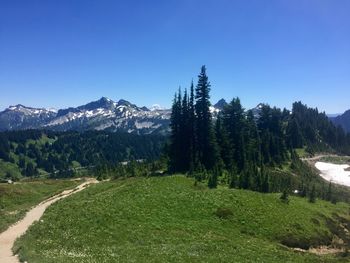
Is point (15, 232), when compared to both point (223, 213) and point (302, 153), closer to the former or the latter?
point (223, 213)

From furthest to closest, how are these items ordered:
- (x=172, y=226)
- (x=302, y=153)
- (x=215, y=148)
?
1. (x=302, y=153)
2. (x=215, y=148)
3. (x=172, y=226)

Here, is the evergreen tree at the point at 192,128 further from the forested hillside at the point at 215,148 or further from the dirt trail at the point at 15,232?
the dirt trail at the point at 15,232

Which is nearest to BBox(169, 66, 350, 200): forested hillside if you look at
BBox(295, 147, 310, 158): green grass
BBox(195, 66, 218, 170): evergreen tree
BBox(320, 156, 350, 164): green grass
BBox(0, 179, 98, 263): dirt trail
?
BBox(195, 66, 218, 170): evergreen tree

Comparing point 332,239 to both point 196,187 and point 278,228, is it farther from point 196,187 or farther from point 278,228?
point 196,187

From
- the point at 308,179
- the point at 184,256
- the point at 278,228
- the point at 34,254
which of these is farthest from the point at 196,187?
the point at 308,179

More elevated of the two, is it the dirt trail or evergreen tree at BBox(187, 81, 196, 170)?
evergreen tree at BBox(187, 81, 196, 170)

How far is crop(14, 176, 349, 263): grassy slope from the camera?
3580 cm

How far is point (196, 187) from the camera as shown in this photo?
62094mm

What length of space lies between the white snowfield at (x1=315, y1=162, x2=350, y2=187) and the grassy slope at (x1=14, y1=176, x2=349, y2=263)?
229ft

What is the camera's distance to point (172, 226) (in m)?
47.1

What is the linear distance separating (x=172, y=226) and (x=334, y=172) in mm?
116772

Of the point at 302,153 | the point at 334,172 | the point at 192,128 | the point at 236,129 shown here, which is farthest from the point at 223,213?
the point at 302,153

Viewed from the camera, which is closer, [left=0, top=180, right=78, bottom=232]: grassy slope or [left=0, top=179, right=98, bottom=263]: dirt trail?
[left=0, top=179, right=98, bottom=263]: dirt trail

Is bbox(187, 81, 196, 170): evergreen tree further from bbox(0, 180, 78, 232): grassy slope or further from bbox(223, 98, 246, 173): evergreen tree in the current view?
bbox(0, 180, 78, 232): grassy slope
